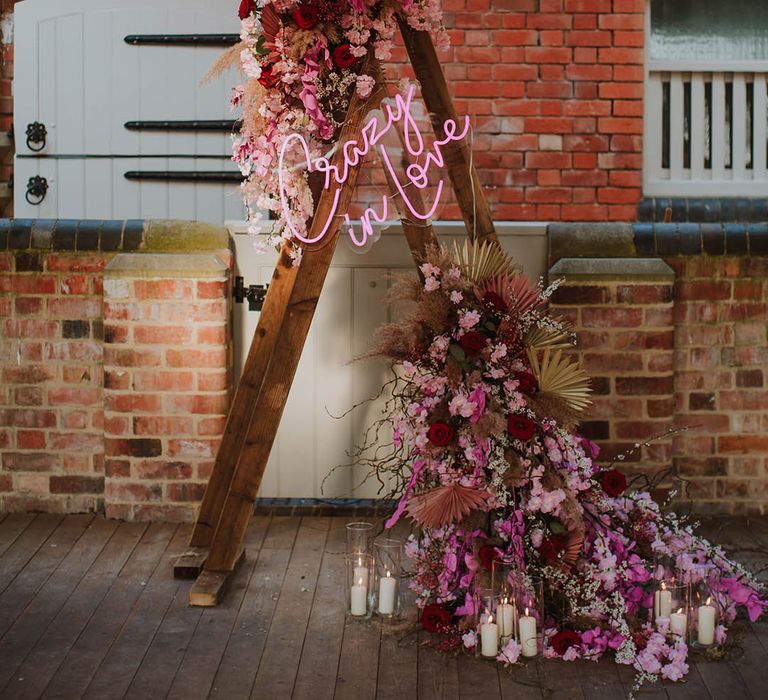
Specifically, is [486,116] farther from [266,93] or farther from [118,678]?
[118,678]

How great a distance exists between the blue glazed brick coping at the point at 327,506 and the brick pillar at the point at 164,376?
373 millimetres

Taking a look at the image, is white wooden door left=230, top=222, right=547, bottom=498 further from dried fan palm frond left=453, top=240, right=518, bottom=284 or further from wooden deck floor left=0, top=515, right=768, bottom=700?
dried fan palm frond left=453, top=240, right=518, bottom=284

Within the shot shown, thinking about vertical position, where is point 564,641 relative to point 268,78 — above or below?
below

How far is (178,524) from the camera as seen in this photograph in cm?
512

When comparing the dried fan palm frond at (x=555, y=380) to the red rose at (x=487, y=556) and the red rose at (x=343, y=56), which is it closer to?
the red rose at (x=487, y=556)

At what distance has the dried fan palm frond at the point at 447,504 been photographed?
3.79m

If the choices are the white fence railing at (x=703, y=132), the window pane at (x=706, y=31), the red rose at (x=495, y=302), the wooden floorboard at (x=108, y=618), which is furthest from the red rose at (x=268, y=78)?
the window pane at (x=706, y=31)

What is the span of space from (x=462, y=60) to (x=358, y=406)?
6.25 ft

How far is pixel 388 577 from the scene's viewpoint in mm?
4000

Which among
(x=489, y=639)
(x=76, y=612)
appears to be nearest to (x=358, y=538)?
(x=489, y=639)

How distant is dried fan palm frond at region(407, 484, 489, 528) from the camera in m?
3.79

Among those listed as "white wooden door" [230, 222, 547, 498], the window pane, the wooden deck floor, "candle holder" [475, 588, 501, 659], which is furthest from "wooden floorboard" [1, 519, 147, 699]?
the window pane

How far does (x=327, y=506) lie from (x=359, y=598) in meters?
1.35

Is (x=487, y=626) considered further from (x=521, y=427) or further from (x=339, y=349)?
(x=339, y=349)
